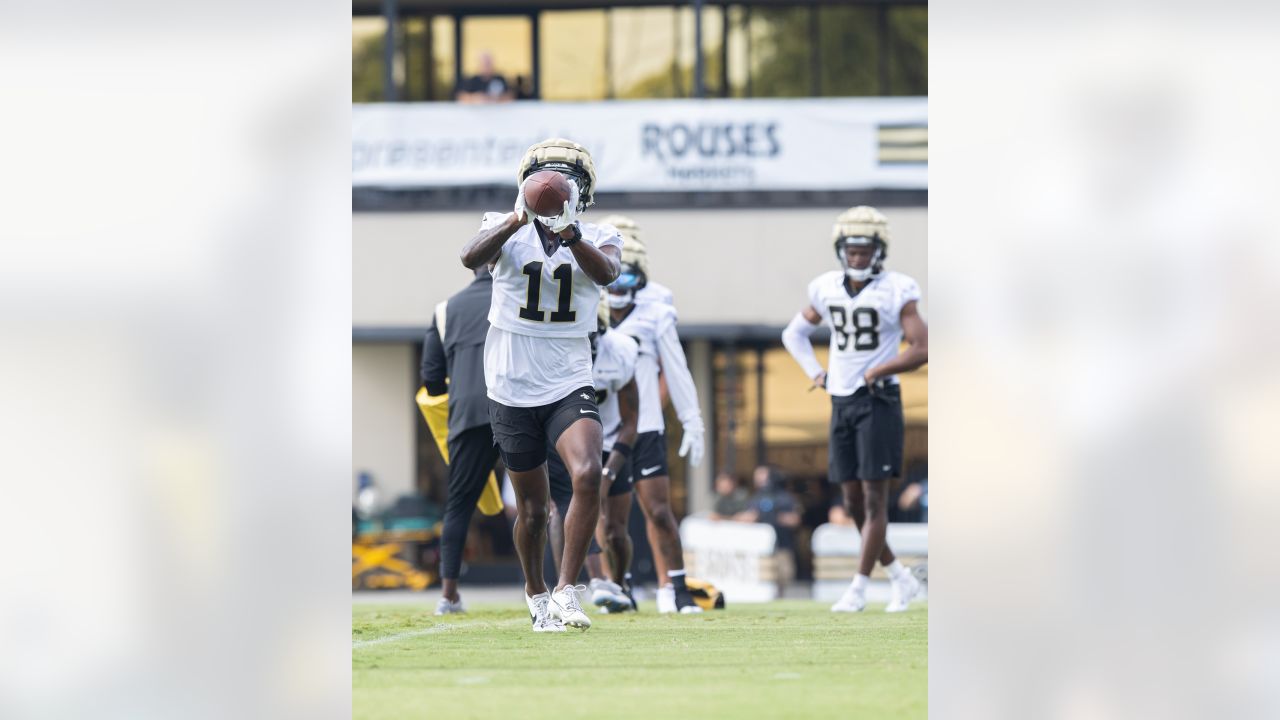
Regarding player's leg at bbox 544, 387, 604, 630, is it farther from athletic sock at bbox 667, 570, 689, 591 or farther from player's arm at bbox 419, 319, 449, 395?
athletic sock at bbox 667, 570, 689, 591

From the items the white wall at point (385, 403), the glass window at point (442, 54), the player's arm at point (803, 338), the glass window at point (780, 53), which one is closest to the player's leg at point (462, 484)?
the player's arm at point (803, 338)

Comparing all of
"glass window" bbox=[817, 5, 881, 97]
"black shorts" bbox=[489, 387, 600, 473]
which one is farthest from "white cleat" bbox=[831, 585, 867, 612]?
"glass window" bbox=[817, 5, 881, 97]

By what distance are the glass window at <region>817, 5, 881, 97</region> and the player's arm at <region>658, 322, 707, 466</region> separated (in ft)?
44.5

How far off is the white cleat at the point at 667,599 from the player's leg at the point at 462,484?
1346mm

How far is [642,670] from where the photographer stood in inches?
244

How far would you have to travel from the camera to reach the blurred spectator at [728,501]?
65.5 feet

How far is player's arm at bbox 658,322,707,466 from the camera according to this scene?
10.3 m

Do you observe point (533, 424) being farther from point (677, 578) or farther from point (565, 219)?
point (677, 578)

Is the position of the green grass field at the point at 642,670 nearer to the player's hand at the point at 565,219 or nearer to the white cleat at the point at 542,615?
the white cleat at the point at 542,615

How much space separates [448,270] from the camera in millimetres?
22375

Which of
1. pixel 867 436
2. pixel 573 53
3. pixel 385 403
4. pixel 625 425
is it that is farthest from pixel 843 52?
pixel 625 425
